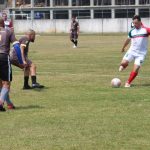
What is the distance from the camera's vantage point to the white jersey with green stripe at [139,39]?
54.0 feet

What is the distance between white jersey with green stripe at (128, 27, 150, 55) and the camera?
16469 mm

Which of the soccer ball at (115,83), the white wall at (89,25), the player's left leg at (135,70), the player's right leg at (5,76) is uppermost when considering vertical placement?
the player's right leg at (5,76)

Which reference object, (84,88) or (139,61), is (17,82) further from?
(139,61)

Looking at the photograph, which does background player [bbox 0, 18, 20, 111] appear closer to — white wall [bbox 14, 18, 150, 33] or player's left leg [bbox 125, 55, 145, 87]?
player's left leg [bbox 125, 55, 145, 87]

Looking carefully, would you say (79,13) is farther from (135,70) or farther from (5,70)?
(5,70)

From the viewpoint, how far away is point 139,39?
1650 centimetres

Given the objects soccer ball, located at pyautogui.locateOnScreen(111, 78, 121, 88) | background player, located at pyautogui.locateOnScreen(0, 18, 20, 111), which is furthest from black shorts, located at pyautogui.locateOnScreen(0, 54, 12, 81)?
soccer ball, located at pyautogui.locateOnScreen(111, 78, 121, 88)

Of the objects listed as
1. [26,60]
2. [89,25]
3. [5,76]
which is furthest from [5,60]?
[89,25]

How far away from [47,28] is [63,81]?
61436 mm

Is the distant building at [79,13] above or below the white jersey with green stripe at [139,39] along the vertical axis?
below

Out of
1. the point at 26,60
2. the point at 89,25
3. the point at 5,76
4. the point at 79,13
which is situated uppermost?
the point at 5,76

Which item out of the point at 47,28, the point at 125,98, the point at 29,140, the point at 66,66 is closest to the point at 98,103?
the point at 125,98

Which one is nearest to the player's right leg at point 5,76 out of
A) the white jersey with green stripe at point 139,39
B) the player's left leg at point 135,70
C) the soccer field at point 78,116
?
the soccer field at point 78,116

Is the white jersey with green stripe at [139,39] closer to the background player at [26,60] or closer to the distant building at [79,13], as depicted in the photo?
the background player at [26,60]
